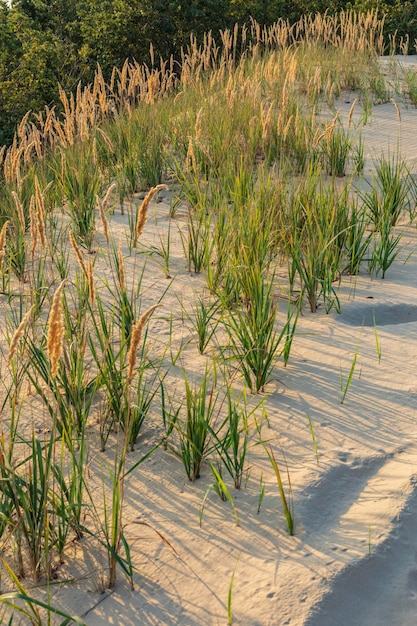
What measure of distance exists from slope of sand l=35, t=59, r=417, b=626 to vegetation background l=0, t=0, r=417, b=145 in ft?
27.5

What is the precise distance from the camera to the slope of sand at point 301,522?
1.87 metres

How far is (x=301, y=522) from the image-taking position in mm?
2125

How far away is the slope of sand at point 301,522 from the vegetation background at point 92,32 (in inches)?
330

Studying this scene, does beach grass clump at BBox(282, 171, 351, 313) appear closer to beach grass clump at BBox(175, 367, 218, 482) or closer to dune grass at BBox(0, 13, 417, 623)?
dune grass at BBox(0, 13, 417, 623)

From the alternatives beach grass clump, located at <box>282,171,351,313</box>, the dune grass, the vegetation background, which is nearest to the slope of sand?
the dune grass

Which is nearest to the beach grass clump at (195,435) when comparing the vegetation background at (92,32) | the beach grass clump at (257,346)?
the beach grass clump at (257,346)

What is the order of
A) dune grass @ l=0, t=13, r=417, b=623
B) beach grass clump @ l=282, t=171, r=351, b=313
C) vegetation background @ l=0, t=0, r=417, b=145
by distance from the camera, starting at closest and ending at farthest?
dune grass @ l=0, t=13, r=417, b=623 < beach grass clump @ l=282, t=171, r=351, b=313 < vegetation background @ l=0, t=0, r=417, b=145

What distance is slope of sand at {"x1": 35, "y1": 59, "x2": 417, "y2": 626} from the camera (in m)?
1.87

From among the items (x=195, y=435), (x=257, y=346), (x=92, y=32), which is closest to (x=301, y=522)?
(x=195, y=435)

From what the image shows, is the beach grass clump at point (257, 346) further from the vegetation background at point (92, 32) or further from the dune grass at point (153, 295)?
the vegetation background at point (92, 32)

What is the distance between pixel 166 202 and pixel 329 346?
2331 mm

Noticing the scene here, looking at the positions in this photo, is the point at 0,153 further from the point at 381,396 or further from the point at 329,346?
the point at 381,396

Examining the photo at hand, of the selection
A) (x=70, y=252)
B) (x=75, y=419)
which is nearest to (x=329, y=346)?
(x=75, y=419)

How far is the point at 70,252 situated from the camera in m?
4.36
